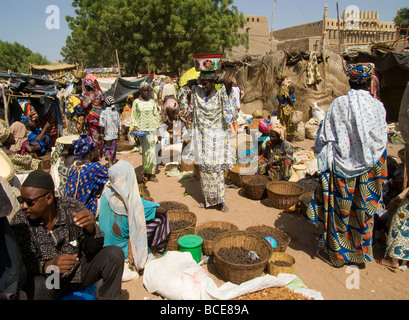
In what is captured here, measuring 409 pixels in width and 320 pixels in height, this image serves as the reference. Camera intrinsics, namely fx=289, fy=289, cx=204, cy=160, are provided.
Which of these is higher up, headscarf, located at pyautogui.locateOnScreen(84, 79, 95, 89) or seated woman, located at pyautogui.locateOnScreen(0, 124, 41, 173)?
headscarf, located at pyautogui.locateOnScreen(84, 79, 95, 89)

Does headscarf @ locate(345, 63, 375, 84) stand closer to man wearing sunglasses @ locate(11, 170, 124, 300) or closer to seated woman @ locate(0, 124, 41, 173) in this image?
man wearing sunglasses @ locate(11, 170, 124, 300)

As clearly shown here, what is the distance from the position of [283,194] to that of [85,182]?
3.04m

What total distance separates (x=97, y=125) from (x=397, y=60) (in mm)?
9247

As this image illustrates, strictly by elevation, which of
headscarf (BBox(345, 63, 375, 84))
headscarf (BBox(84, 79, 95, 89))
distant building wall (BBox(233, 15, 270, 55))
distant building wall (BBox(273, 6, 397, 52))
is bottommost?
headscarf (BBox(345, 63, 375, 84))

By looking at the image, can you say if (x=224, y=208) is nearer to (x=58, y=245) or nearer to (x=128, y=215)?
(x=128, y=215)

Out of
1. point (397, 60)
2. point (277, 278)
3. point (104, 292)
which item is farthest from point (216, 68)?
point (397, 60)

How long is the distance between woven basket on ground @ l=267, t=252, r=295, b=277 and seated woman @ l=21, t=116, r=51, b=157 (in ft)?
21.0

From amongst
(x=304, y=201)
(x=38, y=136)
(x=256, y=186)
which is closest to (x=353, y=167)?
(x=304, y=201)

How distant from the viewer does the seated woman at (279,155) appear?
5547 mm

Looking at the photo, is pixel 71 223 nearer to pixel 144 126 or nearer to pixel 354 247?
pixel 354 247

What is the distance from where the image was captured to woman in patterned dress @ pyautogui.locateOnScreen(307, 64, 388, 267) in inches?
121

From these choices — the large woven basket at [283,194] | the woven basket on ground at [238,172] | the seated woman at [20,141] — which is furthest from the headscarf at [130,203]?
the seated woman at [20,141]

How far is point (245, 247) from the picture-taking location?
3.64m

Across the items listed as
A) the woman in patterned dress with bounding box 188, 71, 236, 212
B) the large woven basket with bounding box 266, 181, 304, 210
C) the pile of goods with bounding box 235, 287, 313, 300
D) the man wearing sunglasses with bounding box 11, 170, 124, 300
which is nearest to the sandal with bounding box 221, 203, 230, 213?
the woman in patterned dress with bounding box 188, 71, 236, 212
